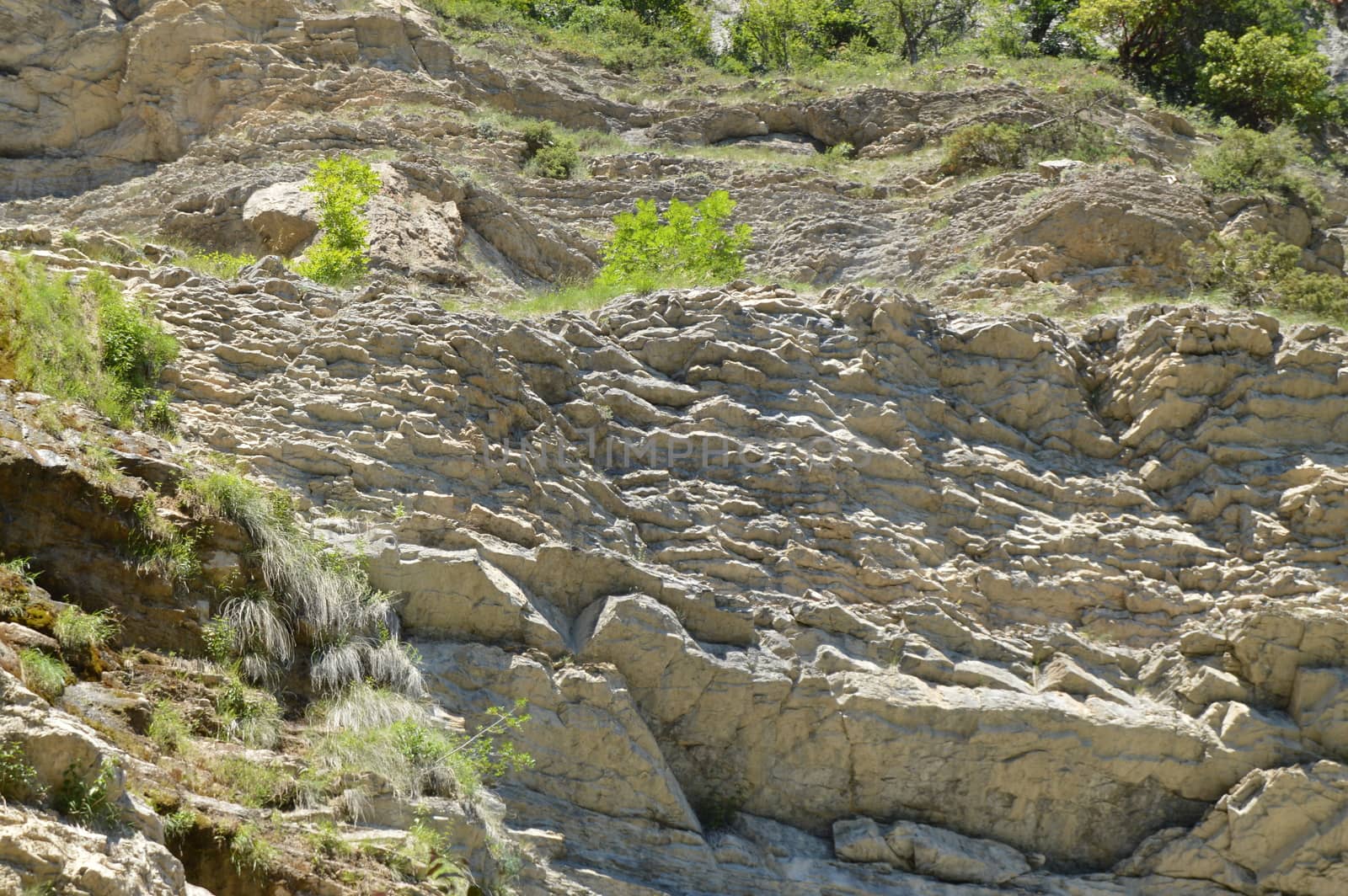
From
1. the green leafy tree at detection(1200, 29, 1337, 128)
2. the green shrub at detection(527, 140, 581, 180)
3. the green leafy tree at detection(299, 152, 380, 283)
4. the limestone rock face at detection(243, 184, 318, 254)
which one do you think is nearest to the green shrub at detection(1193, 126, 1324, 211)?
the green leafy tree at detection(1200, 29, 1337, 128)

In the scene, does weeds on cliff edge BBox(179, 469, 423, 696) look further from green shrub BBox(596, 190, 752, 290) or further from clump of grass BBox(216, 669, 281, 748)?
green shrub BBox(596, 190, 752, 290)

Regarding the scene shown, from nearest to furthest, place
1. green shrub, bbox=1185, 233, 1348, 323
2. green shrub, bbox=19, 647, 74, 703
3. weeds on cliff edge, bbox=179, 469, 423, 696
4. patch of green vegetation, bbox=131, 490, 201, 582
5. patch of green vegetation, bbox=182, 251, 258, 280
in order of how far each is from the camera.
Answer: green shrub, bbox=19, 647, 74, 703, patch of green vegetation, bbox=131, 490, 201, 582, weeds on cliff edge, bbox=179, 469, 423, 696, patch of green vegetation, bbox=182, 251, 258, 280, green shrub, bbox=1185, 233, 1348, 323

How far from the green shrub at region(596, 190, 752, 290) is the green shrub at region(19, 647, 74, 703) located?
822cm

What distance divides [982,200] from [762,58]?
1315cm

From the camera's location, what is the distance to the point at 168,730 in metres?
6.39

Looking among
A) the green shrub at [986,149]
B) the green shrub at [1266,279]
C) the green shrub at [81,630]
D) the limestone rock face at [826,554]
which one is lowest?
the limestone rock face at [826,554]

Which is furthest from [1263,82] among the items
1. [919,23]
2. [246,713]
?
[246,713]

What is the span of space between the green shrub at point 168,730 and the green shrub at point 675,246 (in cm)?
771

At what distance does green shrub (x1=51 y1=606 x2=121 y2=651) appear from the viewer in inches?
251

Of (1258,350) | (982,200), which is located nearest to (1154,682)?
(1258,350)

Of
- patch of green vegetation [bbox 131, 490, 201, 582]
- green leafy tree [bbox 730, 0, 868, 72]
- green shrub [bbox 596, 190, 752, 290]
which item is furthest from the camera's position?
green leafy tree [bbox 730, 0, 868, 72]

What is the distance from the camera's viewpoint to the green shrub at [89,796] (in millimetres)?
5082

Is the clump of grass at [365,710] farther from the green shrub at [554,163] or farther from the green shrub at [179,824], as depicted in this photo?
the green shrub at [554,163]

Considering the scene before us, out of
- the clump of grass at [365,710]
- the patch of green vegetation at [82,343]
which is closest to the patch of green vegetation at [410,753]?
the clump of grass at [365,710]
